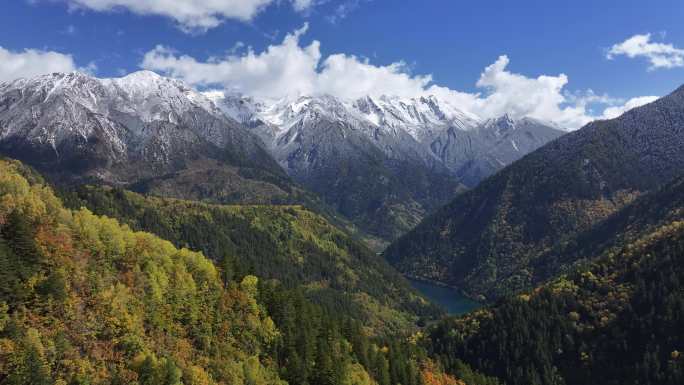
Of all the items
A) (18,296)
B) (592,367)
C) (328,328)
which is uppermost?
(18,296)

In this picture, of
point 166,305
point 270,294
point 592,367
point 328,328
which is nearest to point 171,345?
point 166,305

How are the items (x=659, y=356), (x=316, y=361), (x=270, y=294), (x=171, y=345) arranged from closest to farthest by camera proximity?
1. (x=171, y=345)
2. (x=316, y=361)
3. (x=270, y=294)
4. (x=659, y=356)

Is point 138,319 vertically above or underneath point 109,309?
underneath

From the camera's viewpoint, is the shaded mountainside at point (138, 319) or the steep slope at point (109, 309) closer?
the steep slope at point (109, 309)

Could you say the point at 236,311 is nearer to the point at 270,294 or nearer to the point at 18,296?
the point at 270,294

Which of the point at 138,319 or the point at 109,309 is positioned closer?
the point at 109,309

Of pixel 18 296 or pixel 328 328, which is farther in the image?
pixel 328 328

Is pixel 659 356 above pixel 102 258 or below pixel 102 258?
below

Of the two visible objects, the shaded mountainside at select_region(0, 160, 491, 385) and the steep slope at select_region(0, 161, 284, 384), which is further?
the shaded mountainside at select_region(0, 160, 491, 385)
